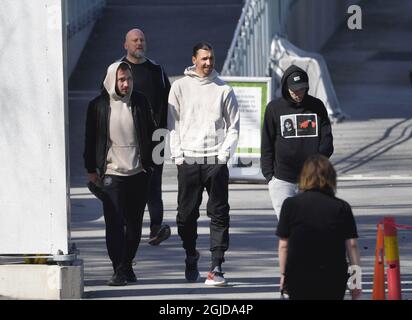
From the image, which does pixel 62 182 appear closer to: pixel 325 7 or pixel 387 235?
pixel 387 235

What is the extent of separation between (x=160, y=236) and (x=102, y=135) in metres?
2.18

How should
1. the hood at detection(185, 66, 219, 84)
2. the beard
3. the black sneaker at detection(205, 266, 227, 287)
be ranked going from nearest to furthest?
the black sneaker at detection(205, 266, 227, 287)
the hood at detection(185, 66, 219, 84)
the beard

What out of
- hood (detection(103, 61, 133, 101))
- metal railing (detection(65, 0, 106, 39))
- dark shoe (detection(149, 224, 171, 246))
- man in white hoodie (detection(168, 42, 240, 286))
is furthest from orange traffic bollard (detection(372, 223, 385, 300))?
metal railing (detection(65, 0, 106, 39))

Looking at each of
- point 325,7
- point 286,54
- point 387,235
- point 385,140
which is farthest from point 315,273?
point 325,7

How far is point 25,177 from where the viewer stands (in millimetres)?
10125

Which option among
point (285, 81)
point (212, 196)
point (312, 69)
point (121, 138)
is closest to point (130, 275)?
point (212, 196)

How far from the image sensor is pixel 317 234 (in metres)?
8.09

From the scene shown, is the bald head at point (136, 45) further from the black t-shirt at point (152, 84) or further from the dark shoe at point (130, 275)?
the dark shoe at point (130, 275)

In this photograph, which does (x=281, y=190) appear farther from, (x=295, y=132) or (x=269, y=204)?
(x=269, y=204)

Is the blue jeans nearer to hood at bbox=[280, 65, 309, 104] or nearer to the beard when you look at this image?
hood at bbox=[280, 65, 309, 104]

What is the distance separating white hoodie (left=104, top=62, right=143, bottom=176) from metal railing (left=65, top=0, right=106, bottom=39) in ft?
35.2

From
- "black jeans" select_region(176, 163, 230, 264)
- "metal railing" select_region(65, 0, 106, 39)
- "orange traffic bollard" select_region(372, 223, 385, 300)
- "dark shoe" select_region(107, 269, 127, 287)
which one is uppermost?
"metal railing" select_region(65, 0, 106, 39)

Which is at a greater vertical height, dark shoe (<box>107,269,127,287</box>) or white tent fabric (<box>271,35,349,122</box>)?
white tent fabric (<box>271,35,349,122</box>)

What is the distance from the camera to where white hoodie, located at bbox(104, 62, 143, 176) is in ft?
35.2
